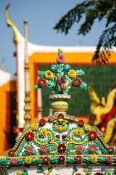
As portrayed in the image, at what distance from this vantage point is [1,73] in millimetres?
36031

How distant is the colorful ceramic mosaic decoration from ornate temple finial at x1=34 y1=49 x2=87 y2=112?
0.77 ft

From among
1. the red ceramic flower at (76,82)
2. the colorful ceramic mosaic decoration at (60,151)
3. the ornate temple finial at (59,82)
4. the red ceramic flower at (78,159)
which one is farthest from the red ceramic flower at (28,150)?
the red ceramic flower at (76,82)

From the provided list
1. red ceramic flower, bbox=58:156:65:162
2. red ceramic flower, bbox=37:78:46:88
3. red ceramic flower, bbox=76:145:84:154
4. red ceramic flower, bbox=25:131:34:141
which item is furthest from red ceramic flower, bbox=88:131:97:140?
red ceramic flower, bbox=37:78:46:88

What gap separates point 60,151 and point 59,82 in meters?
0.86

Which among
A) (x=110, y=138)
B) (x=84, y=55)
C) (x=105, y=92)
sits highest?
(x=84, y=55)

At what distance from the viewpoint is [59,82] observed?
21.0 feet

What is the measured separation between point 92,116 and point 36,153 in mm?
25028

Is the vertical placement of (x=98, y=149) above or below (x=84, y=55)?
below

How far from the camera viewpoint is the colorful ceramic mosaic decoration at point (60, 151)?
234 inches

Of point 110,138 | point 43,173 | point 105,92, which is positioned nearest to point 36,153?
point 43,173

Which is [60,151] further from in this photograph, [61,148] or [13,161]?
[13,161]

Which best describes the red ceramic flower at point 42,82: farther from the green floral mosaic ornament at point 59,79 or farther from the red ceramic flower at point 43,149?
the red ceramic flower at point 43,149

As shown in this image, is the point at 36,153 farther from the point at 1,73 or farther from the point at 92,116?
the point at 1,73

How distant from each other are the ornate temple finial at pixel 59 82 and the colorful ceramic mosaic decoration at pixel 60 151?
0.77ft
